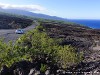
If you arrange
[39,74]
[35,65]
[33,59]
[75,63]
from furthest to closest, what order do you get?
[75,63] < [33,59] < [35,65] < [39,74]

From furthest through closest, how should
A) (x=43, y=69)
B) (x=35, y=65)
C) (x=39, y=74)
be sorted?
(x=35, y=65) → (x=43, y=69) → (x=39, y=74)

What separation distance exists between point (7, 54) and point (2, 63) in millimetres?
1042

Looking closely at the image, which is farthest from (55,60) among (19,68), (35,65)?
(19,68)

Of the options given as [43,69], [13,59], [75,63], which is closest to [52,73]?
[43,69]

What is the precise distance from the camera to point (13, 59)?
18516 millimetres

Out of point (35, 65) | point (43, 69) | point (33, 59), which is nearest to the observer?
point (43, 69)

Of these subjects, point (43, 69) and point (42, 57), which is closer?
point (43, 69)

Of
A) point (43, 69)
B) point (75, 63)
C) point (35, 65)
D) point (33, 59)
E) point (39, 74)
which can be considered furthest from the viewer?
point (75, 63)

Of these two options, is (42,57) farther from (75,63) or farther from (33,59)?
(75,63)

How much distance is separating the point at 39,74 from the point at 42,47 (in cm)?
695

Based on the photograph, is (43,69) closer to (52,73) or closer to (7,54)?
(52,73)

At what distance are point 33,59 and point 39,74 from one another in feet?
13.2

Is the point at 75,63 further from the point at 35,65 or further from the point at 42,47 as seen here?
the point at 35,65

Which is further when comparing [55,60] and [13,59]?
[55,60]
